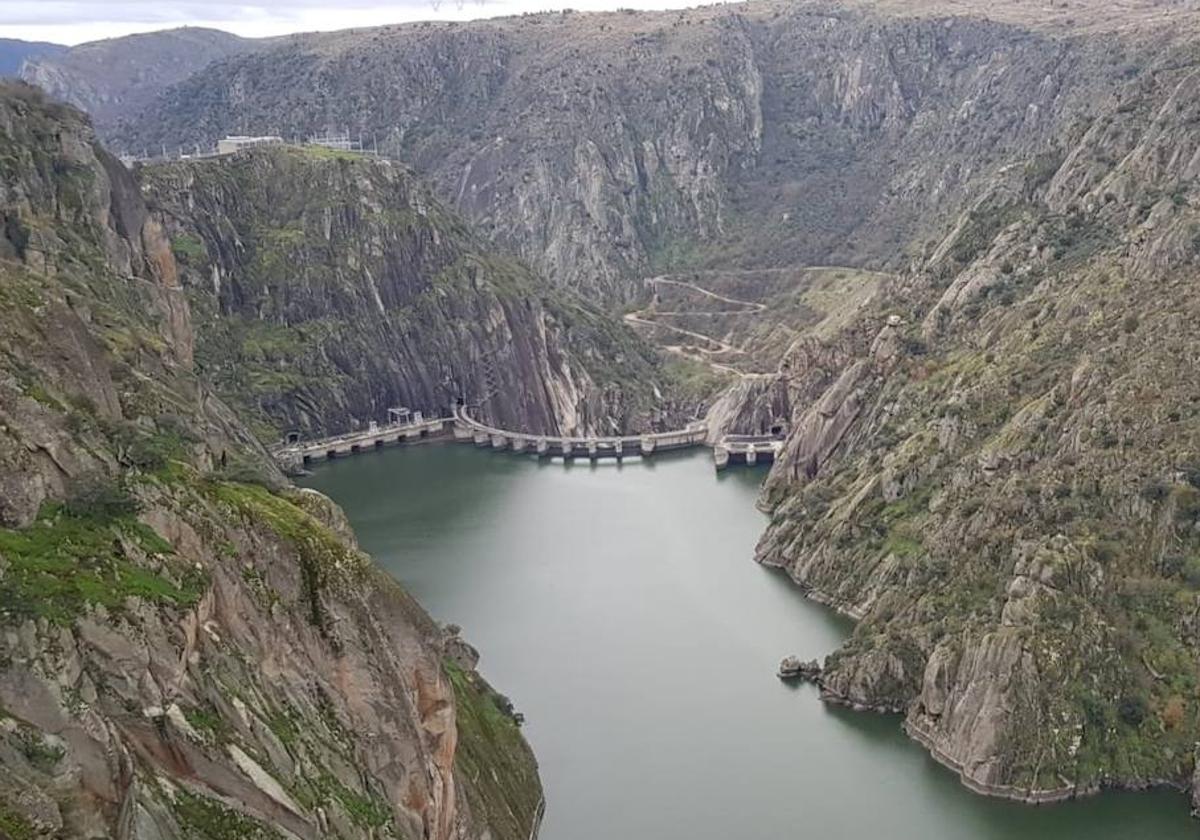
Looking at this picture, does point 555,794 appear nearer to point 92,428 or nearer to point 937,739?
point 937,739

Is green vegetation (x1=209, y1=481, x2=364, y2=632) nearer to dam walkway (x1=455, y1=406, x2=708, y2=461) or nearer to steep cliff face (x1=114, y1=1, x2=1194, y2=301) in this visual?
dam walkway (x1=455, y1=406, x2=708, y2=461)

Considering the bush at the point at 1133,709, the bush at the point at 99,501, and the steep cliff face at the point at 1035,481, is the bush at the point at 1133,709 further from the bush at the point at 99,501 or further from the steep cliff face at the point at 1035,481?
the bush at the point at 99,501

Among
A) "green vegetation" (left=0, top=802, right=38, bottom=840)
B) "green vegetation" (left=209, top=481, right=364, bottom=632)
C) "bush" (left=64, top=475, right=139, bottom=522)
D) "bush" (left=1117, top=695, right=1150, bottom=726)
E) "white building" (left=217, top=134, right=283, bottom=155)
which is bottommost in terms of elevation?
"bush" (left=1117, top=695, right=1150, bottom=726)

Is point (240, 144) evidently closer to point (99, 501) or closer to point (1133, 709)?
point (1133, 709)

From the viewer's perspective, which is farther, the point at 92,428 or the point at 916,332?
the point at 916,332

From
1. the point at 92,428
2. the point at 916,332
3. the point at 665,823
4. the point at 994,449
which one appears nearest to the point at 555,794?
the point at 665,823

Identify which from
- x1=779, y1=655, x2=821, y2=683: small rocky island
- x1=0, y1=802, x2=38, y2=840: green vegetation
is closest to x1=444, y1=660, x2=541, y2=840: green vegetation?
x1=779, y1=655, x2=821, y2=683: small rocky island
